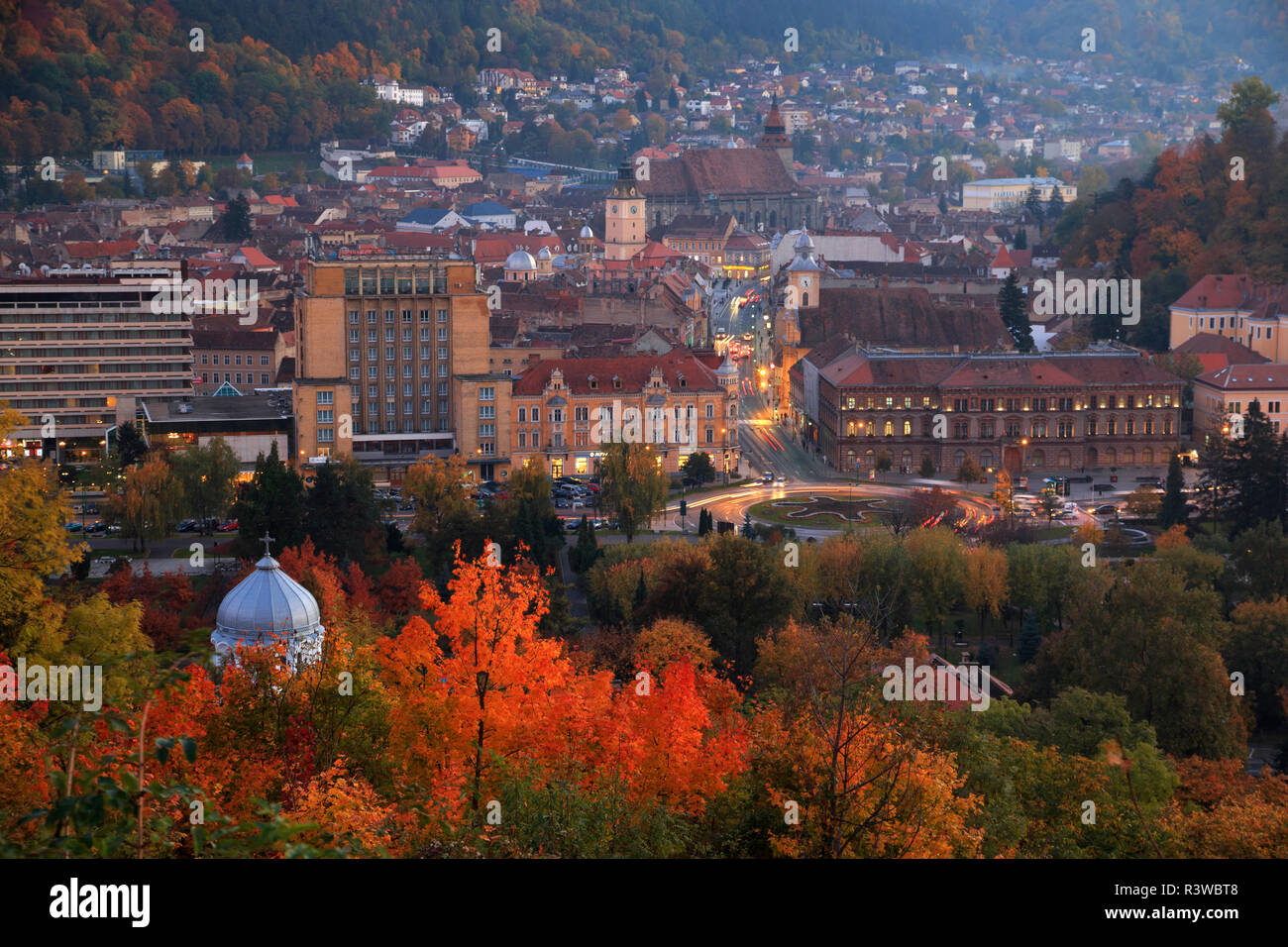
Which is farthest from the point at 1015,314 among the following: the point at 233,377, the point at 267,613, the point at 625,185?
the point at 267,613

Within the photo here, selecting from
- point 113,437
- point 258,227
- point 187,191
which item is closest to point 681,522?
point 113,437

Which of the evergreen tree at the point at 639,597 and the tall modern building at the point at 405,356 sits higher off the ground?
the tall modern building at the point at 405,356

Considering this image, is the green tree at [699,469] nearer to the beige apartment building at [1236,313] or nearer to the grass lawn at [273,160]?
the beige apartment building at [1236,313]

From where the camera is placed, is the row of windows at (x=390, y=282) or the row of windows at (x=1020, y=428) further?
the row of windows at (x=1020, y=428)

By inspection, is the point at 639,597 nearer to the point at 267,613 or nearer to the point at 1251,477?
the point at 267,613

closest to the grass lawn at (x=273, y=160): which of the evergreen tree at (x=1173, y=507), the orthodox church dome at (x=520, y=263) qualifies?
the orthodox church dome at (x=520, y=263)

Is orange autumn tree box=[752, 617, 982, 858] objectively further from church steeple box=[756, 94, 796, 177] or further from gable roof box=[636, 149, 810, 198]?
church steeple box=[756, 94, 796, 177]
